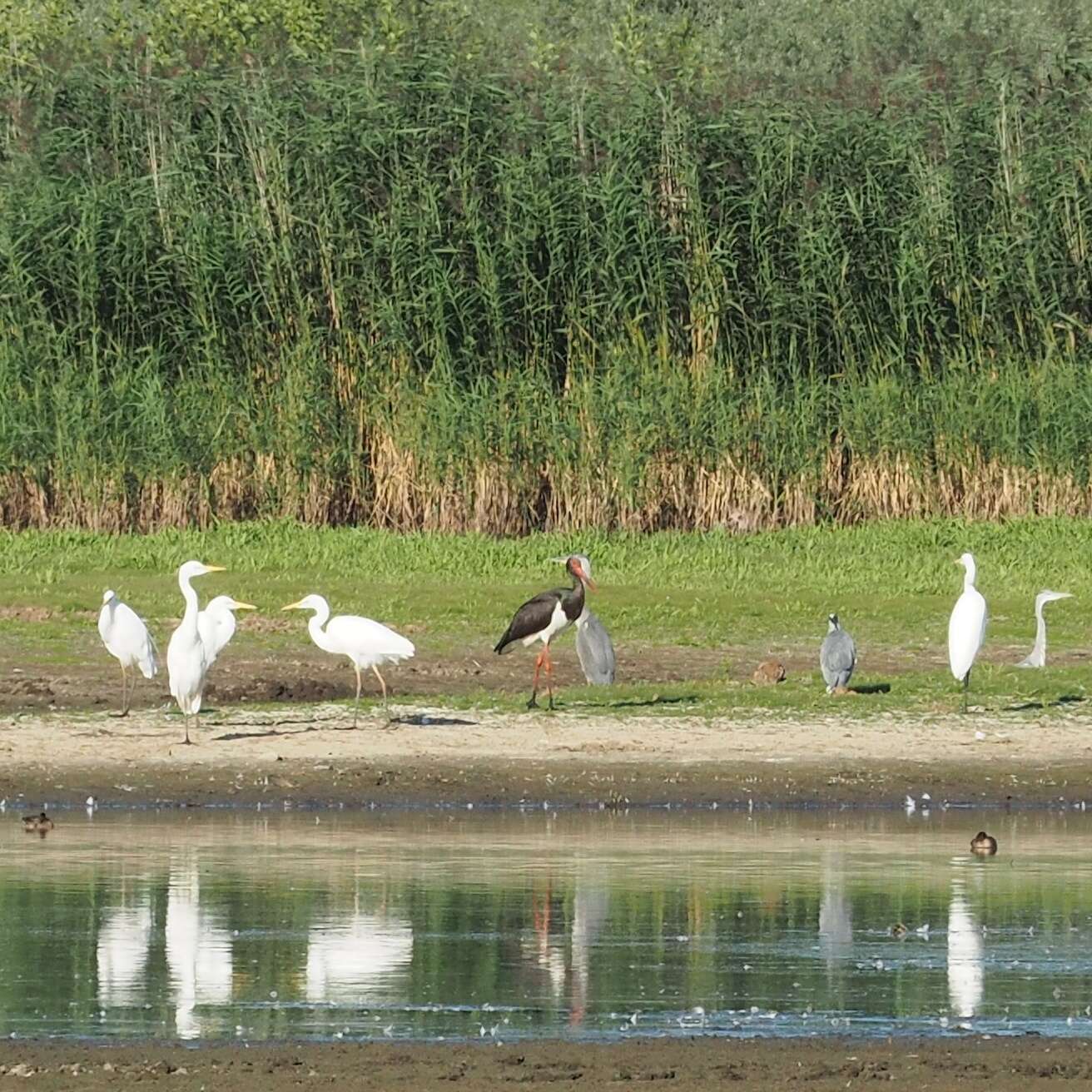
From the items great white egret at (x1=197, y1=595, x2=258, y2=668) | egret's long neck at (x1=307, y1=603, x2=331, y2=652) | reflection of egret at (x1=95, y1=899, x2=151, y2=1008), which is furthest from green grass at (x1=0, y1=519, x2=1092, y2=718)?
reflection of egret at (x1=95, y1=899, x2=151, y2=1008)

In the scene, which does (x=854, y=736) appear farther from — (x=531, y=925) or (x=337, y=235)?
(x=337, y=235)

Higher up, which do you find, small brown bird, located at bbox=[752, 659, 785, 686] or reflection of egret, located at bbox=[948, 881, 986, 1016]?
small brown bird, located at bbox=[752, 659, 785, 686]

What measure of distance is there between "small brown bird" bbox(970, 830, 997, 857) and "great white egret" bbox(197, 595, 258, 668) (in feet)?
15.2

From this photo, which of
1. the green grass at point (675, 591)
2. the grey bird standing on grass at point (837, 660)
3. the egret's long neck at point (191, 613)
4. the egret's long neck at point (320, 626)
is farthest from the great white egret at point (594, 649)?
the egret's long neck at point (191, 613)

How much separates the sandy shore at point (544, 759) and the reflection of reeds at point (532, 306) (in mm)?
7626

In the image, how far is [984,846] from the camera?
11023 millimetres

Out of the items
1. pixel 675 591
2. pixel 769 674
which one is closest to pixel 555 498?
pixel 675 591

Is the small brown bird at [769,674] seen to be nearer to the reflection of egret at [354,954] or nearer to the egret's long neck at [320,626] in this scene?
the egret's long neck at [320,626]

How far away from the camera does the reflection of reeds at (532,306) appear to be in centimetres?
2181

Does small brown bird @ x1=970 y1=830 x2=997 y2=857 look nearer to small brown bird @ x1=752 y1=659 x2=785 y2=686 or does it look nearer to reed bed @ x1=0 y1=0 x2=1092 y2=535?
small brown bird @ x1=752 y1=659 x2=785 y2=686

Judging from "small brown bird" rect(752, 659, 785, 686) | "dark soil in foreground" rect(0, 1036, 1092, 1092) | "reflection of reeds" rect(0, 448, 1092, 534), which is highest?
"reflection of reeds" rect(0, 448, 1092, 534)

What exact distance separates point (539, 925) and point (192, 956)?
1383 millimetres

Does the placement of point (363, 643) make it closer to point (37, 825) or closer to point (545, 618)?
point (545, 618)

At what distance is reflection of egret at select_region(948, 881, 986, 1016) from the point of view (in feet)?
25.8
